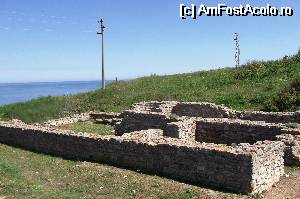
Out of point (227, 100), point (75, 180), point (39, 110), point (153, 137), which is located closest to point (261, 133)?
point (153, 137)

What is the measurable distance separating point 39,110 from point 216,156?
21.7 metres

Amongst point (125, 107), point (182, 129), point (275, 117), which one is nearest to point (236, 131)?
point (182, 129)

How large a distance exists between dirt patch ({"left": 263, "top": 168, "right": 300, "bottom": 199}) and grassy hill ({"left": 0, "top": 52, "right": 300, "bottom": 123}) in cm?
1159

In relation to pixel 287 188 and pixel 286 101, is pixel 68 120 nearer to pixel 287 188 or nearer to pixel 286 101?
A: pixel 286 101

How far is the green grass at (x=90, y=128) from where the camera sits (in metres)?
20.7

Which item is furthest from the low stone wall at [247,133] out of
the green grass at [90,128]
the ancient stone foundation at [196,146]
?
the green grass at [90,128]

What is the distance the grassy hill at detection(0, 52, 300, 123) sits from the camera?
990 inches

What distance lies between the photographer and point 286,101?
23.0m

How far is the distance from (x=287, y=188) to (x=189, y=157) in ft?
8.88

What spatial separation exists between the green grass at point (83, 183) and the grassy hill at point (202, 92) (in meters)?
13.3

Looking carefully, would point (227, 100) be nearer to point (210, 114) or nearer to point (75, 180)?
point (210, 114)

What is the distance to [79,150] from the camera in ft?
48.8

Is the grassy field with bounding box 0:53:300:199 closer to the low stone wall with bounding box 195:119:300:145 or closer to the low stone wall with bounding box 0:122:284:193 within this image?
the low stone wall with bounding box 0:122:284:193

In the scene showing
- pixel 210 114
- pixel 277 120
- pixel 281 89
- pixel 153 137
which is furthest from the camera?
pixel 281 89
